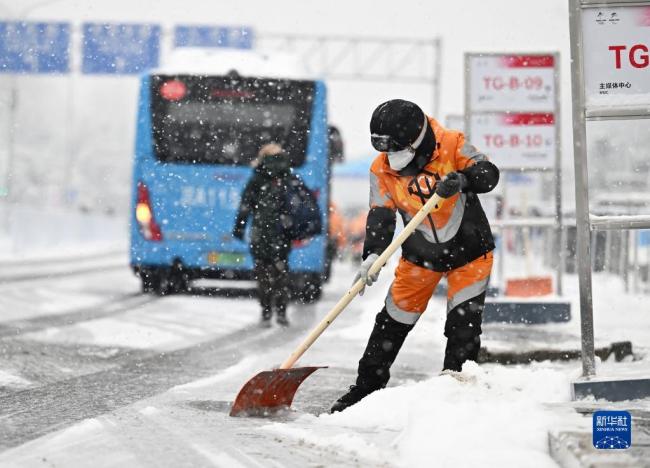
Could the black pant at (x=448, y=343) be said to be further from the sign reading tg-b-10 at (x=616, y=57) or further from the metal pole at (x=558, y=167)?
the metal pole at (x=558, y=167)

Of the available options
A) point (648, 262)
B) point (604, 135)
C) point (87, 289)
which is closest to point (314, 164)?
point (87, 289)

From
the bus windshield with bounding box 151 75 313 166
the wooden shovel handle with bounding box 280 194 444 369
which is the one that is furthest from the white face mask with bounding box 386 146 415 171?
the bus windshield with bounding box 151 75 313 166

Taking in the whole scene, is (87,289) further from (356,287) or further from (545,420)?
(545,420)

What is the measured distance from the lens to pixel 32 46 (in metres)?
31.1

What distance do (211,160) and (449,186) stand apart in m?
9.33

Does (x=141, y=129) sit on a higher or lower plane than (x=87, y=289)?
higher

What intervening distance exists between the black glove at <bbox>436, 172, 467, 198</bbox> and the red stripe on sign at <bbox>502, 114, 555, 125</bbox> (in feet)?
20.4

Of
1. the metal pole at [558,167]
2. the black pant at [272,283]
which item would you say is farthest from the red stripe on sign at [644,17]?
the black pant at [272,283]

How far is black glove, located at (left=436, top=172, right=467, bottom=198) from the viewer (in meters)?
5.09

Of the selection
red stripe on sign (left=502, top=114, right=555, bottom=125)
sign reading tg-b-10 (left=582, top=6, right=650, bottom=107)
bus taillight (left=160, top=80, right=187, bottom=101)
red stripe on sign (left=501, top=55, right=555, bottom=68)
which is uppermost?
bus taillight (left=160, top=80, right=187, bottom=101)

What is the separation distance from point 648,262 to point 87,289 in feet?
25.1

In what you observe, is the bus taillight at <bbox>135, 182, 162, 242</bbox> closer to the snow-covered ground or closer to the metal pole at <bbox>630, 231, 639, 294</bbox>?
the snow-covered ground

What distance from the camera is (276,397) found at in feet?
17.2

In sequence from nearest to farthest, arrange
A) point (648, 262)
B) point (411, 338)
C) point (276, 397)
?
point (276, 397) < point (411, 338) < point (648, 262)
